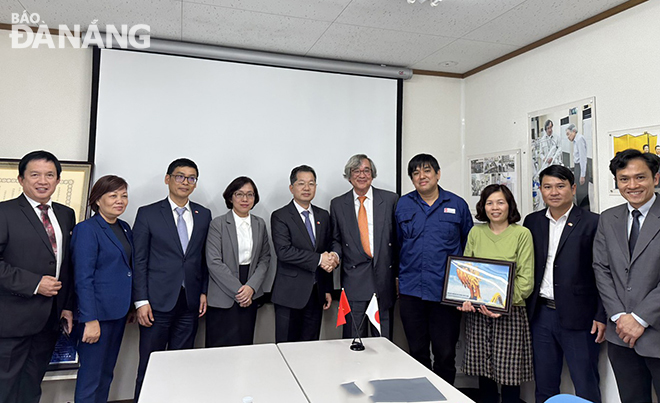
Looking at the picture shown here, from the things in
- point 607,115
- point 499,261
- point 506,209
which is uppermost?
point 607,115

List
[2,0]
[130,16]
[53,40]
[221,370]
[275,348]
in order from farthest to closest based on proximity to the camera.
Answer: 1. [53,40]
2. [130,16]
3. [2,0]
4. [275,348]
5. [221,370]

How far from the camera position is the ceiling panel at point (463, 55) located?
11.9 feet

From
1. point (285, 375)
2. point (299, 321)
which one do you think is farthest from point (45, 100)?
point (285, 375)

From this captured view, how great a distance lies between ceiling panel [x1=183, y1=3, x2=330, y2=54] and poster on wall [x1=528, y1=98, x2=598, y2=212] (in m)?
1.97

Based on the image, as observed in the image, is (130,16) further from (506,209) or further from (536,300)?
(536,300)

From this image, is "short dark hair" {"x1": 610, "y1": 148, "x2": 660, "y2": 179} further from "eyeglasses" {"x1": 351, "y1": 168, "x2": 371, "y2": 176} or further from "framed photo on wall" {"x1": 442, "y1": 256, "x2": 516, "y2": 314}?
"eyeglasses" {"x1": 351, "y1": 168, "x2": 371, "y2": 176}

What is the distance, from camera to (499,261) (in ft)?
9.02

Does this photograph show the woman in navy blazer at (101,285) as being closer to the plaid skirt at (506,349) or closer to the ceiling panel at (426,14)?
the ceiling panel at (426,14)

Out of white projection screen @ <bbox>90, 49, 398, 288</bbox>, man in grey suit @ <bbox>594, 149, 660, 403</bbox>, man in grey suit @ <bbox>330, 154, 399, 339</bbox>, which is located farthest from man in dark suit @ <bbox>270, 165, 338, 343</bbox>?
man in grey suit @ <bbox>594, 149, 660, 403</bbox>

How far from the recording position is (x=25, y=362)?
8.36 ft

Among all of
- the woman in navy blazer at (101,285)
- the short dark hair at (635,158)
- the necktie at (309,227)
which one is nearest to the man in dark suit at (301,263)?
the necktie at (309,227)

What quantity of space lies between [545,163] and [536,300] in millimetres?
1203

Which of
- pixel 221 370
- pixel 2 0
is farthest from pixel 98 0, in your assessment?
pixel 221 370

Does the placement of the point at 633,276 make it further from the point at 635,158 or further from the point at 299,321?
the point at 299,321
